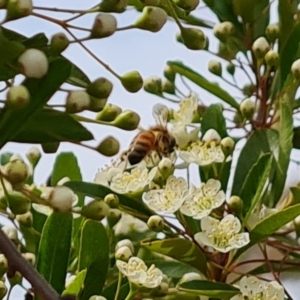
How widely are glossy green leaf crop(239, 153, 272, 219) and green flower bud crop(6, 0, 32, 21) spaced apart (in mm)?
352

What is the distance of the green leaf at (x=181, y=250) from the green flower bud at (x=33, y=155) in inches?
7.6

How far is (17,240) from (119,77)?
28 centimetres

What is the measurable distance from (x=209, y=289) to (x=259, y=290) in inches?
2.3

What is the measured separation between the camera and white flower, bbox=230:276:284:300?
0.79 meters

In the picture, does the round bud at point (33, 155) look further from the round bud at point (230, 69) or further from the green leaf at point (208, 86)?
the round bud at point (230, 69)

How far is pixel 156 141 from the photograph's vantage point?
110cm

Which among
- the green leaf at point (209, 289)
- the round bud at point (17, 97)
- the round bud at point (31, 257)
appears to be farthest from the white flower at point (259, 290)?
the round bud at point (17, 97)

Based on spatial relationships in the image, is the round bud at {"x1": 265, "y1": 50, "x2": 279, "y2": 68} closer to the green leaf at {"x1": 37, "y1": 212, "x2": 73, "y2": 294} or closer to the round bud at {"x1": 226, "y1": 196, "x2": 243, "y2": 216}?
the round bud at {"x1": 226, "y1": 196, "x2": 243, "y2": 216}

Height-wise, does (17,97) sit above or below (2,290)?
above

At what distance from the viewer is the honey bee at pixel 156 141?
105 cm

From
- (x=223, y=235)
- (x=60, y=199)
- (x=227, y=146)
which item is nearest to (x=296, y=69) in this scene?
(x=227, y=146)

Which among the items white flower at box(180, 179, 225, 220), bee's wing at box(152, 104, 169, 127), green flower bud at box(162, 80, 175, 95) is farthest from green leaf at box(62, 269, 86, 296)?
green flower bud at box(162, 80, 175, 95)

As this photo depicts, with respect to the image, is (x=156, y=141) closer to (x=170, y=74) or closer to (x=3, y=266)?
(x=170, y=74)

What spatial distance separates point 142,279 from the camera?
73cm
